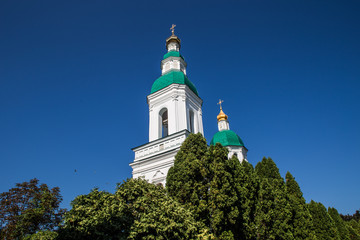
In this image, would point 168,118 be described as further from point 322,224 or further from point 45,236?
point 322,224

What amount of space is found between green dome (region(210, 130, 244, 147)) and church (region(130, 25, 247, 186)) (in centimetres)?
945

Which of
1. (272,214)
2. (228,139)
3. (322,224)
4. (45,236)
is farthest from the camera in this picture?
(228,139)

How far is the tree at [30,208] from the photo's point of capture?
11891 mm

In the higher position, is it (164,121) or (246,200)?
(164,121)

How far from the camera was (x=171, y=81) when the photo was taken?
1833 cm

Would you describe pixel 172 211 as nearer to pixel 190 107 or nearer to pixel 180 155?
pixel 180 155

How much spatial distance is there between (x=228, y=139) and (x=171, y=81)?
12310 mm

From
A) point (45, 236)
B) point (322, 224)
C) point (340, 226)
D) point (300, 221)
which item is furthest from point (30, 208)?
point (340, 226)

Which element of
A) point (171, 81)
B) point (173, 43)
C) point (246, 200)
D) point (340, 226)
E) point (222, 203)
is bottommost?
point (222, 203)

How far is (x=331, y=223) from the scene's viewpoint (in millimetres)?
16844

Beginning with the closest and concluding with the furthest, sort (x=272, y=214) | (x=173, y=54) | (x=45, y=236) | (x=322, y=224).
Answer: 1. (x=45, y=236)
2. (x=272, y=214)
3. (x=322, y=224)
4. (x=173, y=54)

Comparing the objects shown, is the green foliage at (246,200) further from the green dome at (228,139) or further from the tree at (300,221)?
the green dome at (228,139)

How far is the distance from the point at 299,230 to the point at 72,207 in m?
11.3

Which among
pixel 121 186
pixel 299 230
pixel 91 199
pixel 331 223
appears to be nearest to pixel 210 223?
pixel 121 186
